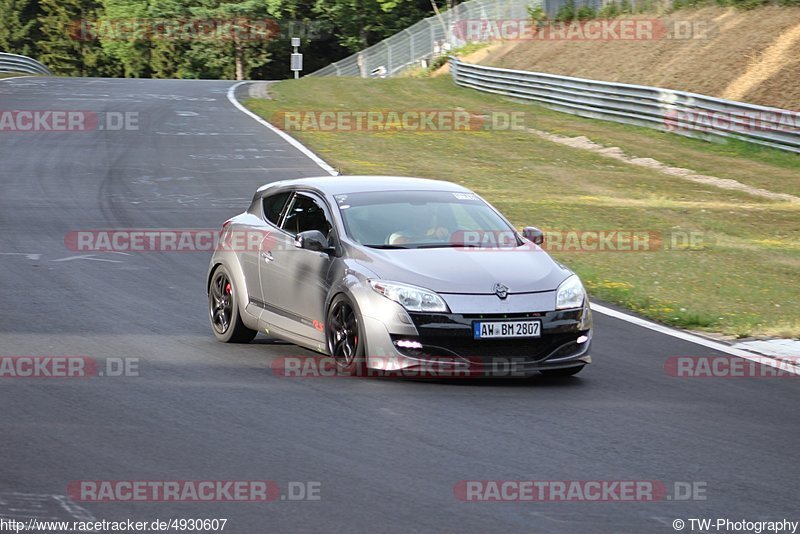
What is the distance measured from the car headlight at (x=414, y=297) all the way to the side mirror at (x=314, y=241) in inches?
37.4

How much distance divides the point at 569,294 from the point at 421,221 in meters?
1.46

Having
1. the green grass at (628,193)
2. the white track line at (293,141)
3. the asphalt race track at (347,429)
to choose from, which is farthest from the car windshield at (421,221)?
the white track line at (293,141)

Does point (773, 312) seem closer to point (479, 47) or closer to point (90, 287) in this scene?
point (90, 287)

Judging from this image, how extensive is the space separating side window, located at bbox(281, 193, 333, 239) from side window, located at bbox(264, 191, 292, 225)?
161mm

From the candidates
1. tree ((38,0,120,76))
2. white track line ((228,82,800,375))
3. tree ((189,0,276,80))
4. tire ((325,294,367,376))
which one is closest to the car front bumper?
tire ((325,294,367,376))

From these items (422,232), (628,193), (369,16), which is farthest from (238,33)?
(422,232)

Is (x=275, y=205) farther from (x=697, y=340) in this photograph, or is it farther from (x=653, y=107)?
(x=653, y=107)

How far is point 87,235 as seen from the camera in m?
17.7

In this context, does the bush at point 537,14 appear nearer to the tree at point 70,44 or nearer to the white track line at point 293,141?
the white track line at point 293,141

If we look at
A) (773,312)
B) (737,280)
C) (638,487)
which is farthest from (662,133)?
(638,487)

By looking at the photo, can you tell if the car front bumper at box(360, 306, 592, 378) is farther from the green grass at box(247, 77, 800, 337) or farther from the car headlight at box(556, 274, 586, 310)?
the green grass at box(247, 77, 800, 337)

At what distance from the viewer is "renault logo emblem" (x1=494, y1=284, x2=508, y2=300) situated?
927 cm

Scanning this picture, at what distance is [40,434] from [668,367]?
5.21 meters

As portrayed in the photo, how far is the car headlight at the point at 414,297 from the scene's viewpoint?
30.3 feet
